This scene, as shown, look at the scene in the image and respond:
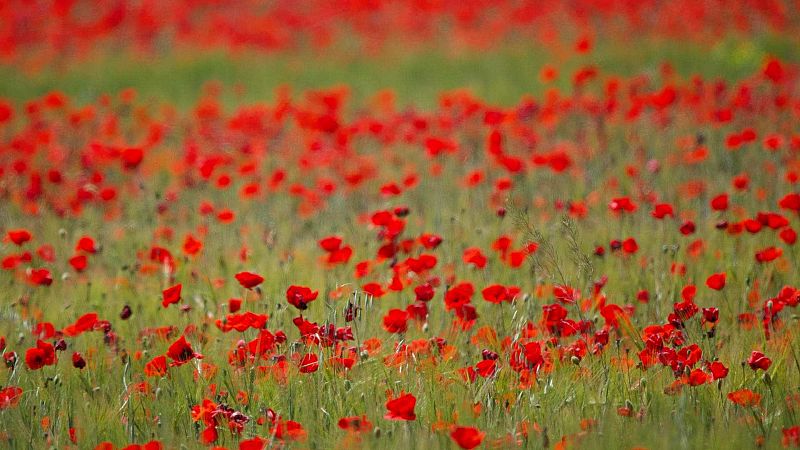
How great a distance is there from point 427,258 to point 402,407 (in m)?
0.83

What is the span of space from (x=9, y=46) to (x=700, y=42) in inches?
283

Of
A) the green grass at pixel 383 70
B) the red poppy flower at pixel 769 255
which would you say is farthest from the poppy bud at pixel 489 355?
the green grass at pixel 383 70

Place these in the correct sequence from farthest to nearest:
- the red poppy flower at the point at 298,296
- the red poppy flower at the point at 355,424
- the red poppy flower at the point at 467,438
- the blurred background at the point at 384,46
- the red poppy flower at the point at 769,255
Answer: the blurred background at the point at 384,46, the red poppy flower at the point at 769,255, the red poppy flower at the point at 298,296, the red poppy flower at the point at 355,424, the red poppy flower at the point at 467,438

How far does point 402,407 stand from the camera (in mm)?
2160

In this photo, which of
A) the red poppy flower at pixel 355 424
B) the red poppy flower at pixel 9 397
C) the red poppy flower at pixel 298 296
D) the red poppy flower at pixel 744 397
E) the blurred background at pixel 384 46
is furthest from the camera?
the blurred background at pixel 384 46

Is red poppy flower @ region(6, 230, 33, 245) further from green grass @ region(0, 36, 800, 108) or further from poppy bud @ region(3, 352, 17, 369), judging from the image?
green grass @ region(0, 36, 800, 108)

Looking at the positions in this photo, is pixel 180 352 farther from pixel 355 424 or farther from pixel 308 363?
pixel 355 424

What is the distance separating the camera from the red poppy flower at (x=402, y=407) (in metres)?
2.14

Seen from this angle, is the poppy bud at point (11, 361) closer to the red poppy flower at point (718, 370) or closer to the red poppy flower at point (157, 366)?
the red poppy flower at point (157, 366)

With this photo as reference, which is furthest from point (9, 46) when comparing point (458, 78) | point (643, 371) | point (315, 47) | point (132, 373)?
point (643, 371)

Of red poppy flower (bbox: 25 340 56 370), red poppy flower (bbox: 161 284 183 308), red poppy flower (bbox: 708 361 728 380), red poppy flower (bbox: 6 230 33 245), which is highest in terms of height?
red poppy flower (bbox: 6 230 33 245)

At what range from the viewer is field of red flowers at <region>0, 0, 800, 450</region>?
2.49 m

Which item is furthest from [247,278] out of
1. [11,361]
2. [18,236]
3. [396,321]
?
[18,236]

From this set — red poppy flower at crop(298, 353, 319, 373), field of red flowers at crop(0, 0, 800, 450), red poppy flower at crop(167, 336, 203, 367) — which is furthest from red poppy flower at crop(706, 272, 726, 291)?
red poppy flower at crop(167, 336, 203, 367)
